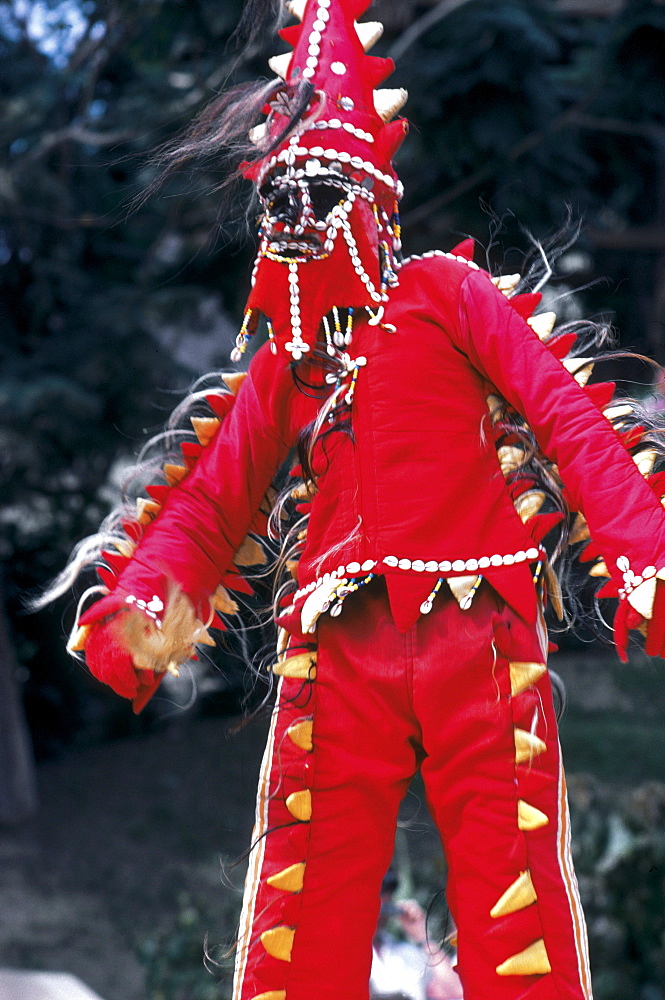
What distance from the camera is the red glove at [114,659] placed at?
1410mm

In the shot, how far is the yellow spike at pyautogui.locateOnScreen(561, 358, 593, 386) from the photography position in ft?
4.49

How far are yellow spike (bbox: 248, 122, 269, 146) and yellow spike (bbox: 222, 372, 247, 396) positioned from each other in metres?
0.33

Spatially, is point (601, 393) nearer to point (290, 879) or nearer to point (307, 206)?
point (307, 206)

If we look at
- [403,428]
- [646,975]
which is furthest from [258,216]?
[646,975]

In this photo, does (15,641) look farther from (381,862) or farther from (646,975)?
(381,862)

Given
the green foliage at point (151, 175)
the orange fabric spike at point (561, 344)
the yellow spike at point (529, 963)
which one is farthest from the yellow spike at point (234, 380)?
the green foliage at point (151, 175)

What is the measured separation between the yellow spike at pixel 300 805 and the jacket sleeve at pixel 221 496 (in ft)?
0.94

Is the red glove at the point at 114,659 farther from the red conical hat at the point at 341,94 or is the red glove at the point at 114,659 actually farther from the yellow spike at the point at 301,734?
the red conical hat at the point at 341,94

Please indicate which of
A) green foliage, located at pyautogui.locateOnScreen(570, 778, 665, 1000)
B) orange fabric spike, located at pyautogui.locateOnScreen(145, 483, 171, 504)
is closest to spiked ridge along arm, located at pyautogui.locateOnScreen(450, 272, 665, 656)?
orange fabric spike, located at pyautogui.locateOnScreen(145, 483, 171, 504)

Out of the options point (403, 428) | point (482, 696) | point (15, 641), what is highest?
point (403, 428)

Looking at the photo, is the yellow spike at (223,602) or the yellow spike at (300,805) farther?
the yellow spike at (223,602)

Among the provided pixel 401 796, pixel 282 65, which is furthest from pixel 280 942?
pixel 282 65

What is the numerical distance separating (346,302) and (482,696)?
20.9 inches

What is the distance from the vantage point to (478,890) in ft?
4.33
